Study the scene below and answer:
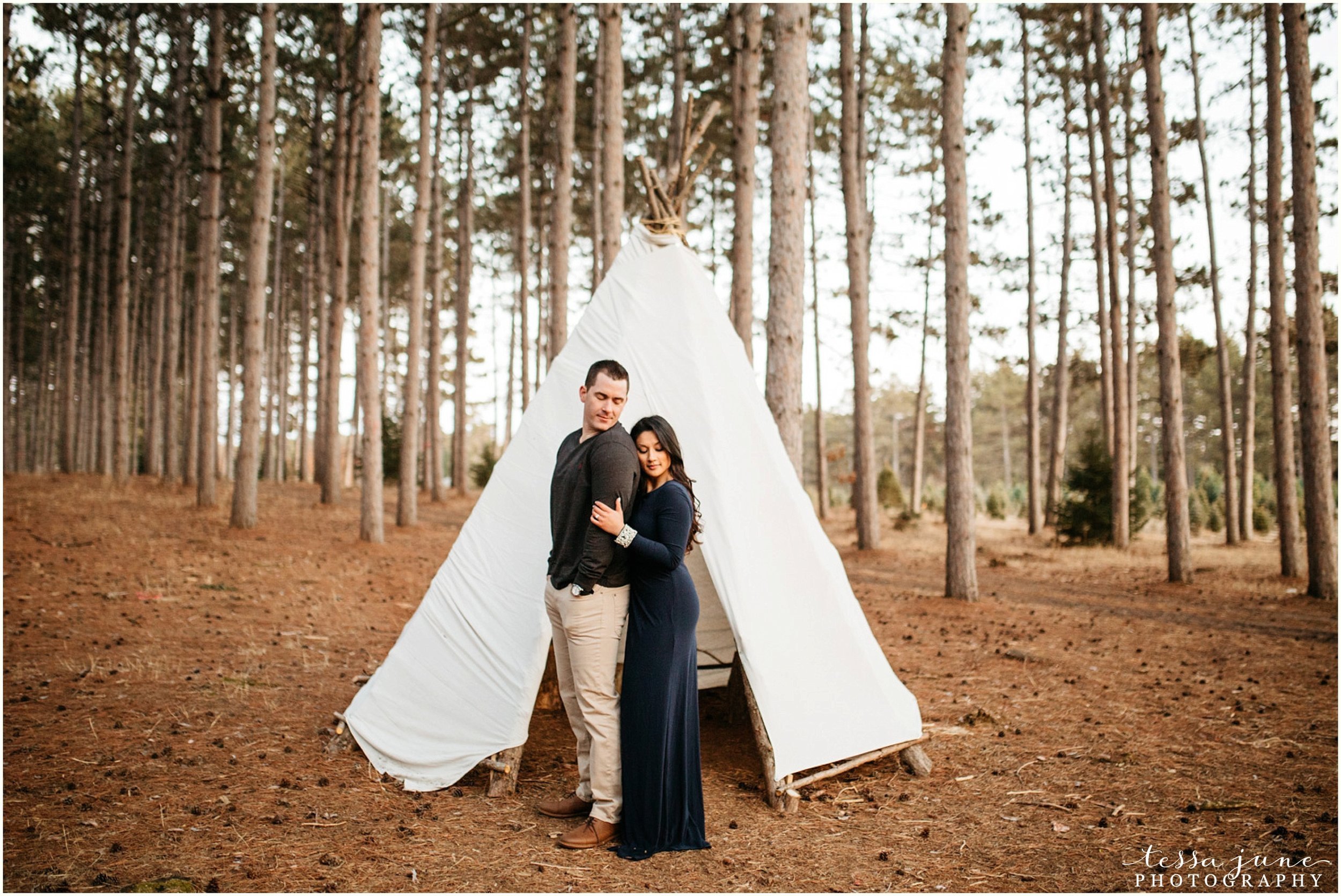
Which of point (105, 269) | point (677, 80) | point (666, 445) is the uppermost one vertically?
point (677, 80)

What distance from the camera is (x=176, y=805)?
3.69 m

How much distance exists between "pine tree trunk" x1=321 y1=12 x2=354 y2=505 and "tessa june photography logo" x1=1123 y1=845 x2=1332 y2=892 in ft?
42.2

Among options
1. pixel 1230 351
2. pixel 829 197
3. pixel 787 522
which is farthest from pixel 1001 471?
pixel 787 522

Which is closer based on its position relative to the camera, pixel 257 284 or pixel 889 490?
pixel 257 284

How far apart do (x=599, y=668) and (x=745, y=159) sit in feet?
23.1

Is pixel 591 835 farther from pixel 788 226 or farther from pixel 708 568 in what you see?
pixel 788 226

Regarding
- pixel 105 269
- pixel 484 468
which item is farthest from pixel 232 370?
pixel 484 468

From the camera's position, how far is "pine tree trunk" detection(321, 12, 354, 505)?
1339cm

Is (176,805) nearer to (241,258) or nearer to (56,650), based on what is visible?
(56,650)

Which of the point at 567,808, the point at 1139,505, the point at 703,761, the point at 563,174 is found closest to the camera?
the point at 567,808

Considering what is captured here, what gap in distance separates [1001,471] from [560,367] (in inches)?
2194

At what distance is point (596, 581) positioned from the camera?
327 cm

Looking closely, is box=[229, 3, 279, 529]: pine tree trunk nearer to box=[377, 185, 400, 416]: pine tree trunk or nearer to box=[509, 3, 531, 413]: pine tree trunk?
box=[377, 185, 400, 416]: pine tree trunk

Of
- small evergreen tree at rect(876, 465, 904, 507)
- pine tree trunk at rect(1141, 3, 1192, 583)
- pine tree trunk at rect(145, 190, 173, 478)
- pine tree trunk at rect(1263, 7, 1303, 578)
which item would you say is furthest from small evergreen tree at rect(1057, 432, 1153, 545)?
pine tree trunk at rect(145, 190, 173, 478)
